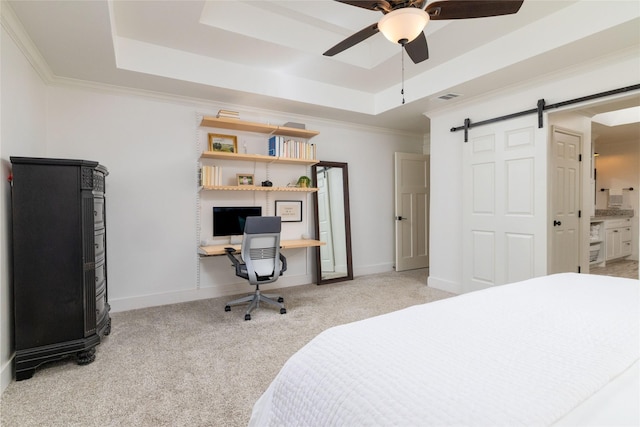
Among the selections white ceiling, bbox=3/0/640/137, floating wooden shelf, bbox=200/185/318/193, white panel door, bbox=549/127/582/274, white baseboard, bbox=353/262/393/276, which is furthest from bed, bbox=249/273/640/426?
white baseboard, bbox=353/262/393/276

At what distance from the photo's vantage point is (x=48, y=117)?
330cm

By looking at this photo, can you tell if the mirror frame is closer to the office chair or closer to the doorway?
the office chair

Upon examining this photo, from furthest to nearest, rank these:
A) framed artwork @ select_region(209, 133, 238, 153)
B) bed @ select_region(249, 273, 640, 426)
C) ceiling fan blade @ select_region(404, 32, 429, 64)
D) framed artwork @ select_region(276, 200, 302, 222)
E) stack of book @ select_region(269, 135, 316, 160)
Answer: framed artwork @ select_region(276, 200, 302, 222), stack of book @ select_region(269, 135, 316, 160), framed artwork @ select_region(209, 133, 238, 153), ceiling fan blade @ select_region(404, 32, 429, 64), bed @ select_region(249, 273, 640, 426)

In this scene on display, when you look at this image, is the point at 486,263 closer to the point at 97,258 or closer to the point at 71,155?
the point at 97,258

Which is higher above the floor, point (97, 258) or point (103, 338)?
point (97, 258)

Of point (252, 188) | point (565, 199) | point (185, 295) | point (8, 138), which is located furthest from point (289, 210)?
point (565, 199)

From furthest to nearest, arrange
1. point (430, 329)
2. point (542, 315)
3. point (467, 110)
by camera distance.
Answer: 1. point (467, 110)
2. point (542, 315)
3. point (430, 329)

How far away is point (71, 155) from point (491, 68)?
4334mm

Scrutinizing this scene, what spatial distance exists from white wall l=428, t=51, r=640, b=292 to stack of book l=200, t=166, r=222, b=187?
2864mm

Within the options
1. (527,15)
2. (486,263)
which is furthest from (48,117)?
(486,263)

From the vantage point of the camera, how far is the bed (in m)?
0.70

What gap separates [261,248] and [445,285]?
256 cm

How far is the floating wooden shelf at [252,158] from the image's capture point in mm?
3854

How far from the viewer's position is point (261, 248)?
Answer: 350 centimetres
